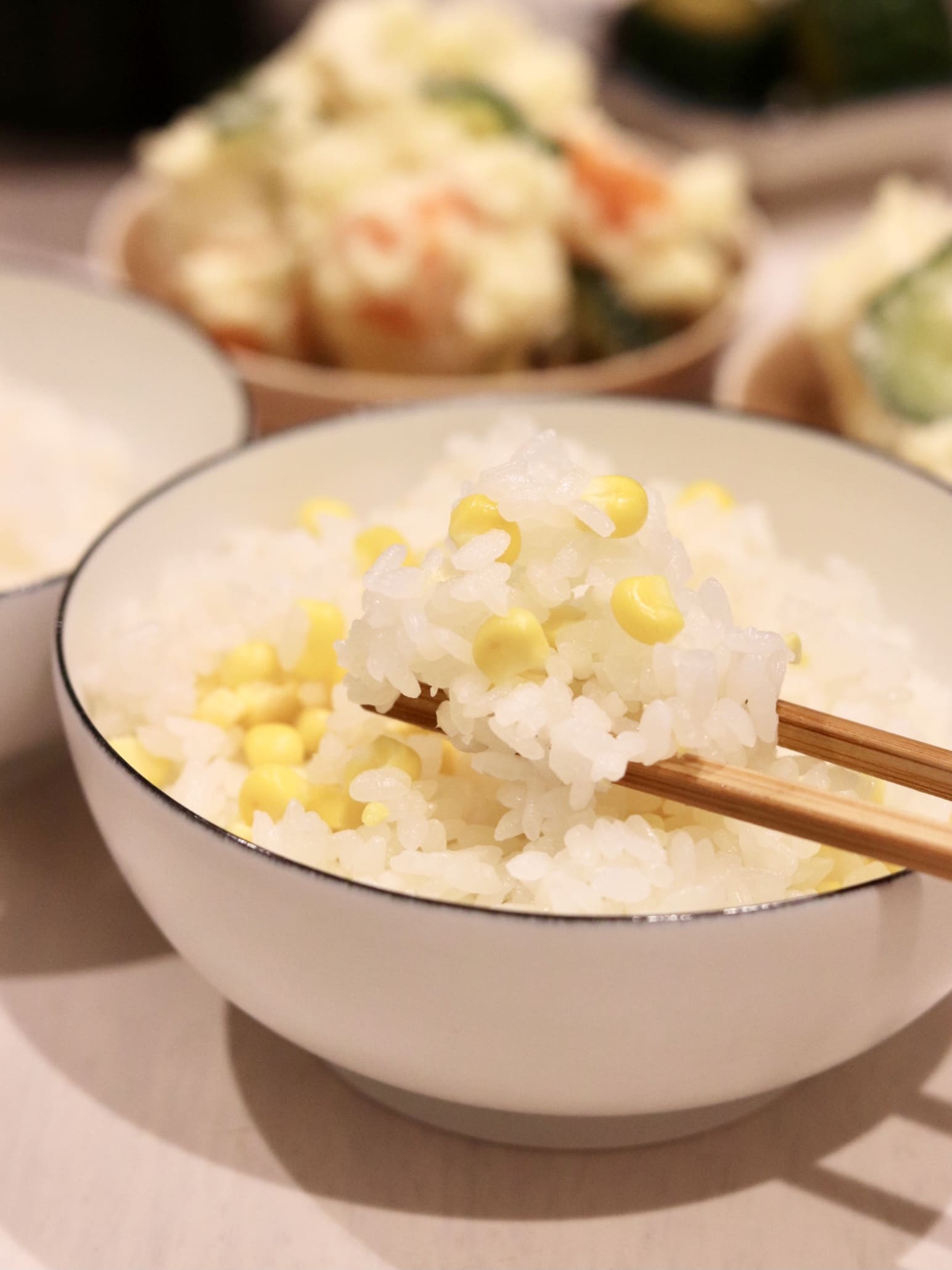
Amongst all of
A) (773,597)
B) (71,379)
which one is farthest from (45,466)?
(773,597)

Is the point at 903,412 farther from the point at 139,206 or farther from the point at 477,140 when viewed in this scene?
the point at 139,206

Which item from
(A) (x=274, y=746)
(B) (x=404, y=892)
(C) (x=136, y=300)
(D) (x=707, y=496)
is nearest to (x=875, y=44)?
(C) (x=136, y=300)

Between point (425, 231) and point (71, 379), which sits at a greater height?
point (425, 231)

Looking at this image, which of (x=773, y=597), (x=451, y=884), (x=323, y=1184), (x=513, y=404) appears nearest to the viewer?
(x=451, y=884)

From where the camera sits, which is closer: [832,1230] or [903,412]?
[832,1230]

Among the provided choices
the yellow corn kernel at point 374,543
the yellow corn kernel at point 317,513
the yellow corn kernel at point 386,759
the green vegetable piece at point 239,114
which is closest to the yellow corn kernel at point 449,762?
the yellow corn kernel at point 386,759

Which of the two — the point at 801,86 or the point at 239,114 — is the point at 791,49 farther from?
the point at 239,114

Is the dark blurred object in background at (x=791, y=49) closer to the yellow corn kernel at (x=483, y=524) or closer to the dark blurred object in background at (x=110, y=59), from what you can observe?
the dark blurred object in background at (x=110, y=59)
